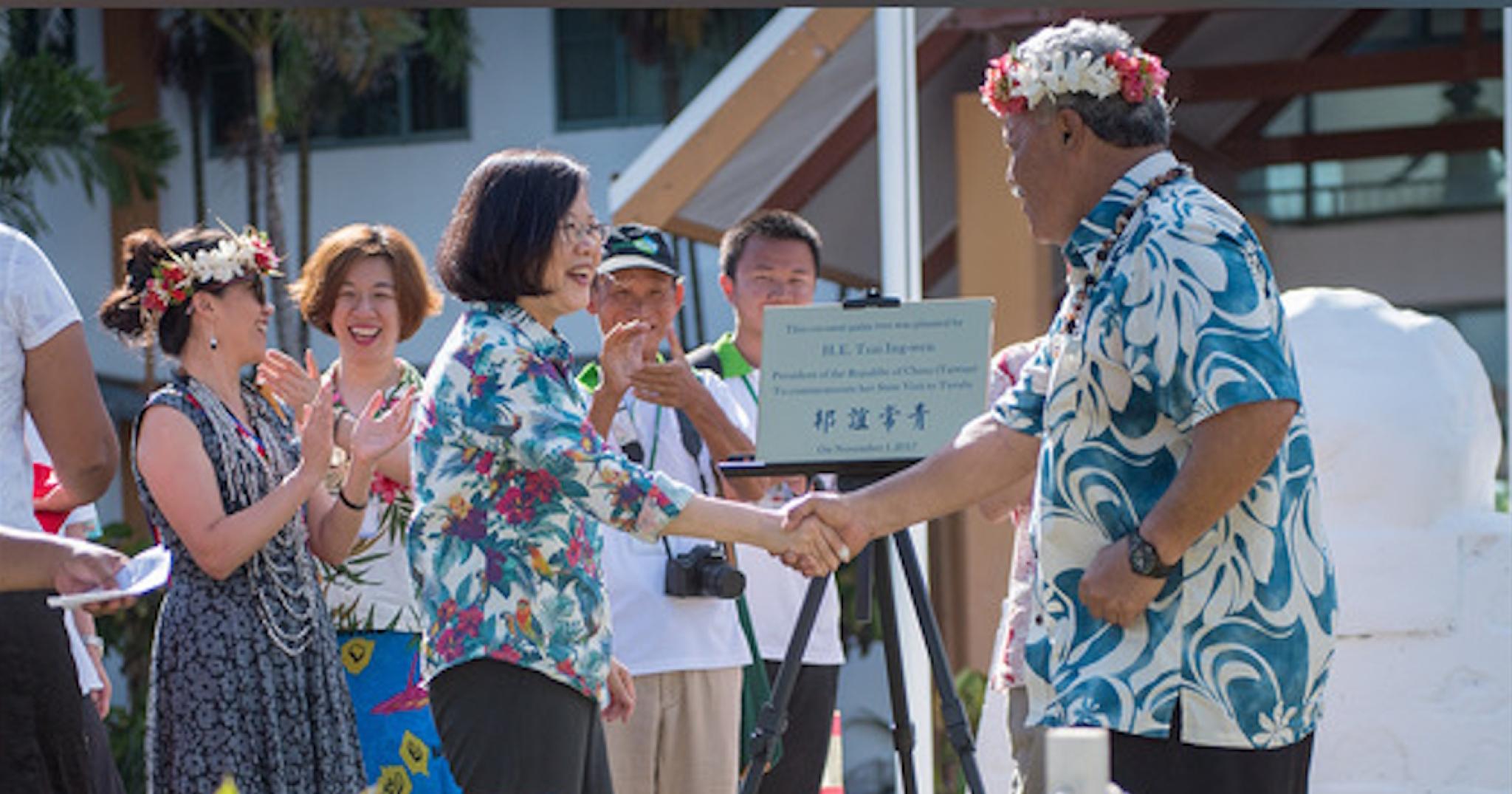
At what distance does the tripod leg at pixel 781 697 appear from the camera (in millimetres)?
5422

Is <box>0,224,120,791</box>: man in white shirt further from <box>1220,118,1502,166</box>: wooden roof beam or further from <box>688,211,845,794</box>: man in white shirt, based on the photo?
<box>1220,118,1502,166</box>: wooden roof beam

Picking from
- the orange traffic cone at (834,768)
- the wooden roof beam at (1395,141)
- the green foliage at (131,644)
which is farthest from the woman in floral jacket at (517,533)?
the wooden roof beam at (1395,141)

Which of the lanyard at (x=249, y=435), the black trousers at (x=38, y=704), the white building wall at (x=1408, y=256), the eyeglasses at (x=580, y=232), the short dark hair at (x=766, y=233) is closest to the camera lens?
the black trousers at (x=38, y=704)

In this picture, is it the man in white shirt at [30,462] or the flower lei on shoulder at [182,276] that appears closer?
the man in white shirt at [30,462]

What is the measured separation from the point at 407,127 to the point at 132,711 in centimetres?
1167

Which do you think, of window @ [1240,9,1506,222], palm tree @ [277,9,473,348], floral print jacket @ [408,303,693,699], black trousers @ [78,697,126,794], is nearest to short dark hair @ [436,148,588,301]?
floral print jacket @ [408,303,693,699]

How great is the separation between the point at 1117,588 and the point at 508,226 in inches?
59.4

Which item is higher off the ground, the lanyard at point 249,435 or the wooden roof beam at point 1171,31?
the wooden roof beam at point 1171,31

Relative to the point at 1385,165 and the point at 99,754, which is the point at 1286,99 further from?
the point at 99,754

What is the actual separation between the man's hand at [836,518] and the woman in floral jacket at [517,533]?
294 millimetres

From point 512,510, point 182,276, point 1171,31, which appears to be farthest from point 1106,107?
point 1171,31

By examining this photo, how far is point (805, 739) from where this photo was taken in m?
6.21

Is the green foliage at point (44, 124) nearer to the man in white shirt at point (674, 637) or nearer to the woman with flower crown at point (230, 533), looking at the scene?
the woman with flower crown at point (230, 533)

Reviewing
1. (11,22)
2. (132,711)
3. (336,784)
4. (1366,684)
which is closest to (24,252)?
(336,784)
